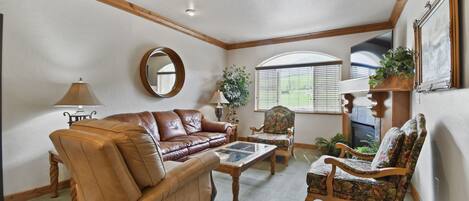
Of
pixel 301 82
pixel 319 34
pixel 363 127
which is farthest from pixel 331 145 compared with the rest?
pixel 319 34

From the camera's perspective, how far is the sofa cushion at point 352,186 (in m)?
1.92

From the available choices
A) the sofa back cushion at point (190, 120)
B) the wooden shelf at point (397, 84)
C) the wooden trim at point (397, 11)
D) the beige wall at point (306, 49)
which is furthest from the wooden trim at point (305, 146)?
the wooden trim at point (397, 11)

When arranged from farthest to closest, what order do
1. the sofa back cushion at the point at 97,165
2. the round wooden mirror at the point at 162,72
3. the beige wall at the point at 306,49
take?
1. the beige wall at the point at 306,49
2. the round wooden mirror at the point at 162,72
3. the sofa back cushion at the point at 97,165

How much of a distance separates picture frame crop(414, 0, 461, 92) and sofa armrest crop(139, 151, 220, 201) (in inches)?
69.6

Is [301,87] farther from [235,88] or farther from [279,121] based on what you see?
[235,88]

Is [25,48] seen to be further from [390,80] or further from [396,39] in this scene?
[396,39]

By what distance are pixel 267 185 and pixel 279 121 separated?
74.7 inches

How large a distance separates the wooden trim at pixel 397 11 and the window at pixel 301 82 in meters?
1.15

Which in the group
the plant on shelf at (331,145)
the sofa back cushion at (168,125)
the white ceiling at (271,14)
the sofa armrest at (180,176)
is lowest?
the plant on shelf at (331,145)

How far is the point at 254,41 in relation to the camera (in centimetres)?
575

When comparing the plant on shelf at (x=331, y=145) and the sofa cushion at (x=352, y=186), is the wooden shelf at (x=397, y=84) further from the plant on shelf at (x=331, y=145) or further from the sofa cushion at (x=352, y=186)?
the plant on shelf at (x=331, y=145)

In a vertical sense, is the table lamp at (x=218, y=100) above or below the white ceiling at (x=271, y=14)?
below

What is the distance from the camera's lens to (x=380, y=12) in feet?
12.7

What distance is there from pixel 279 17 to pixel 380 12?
5.35ft
